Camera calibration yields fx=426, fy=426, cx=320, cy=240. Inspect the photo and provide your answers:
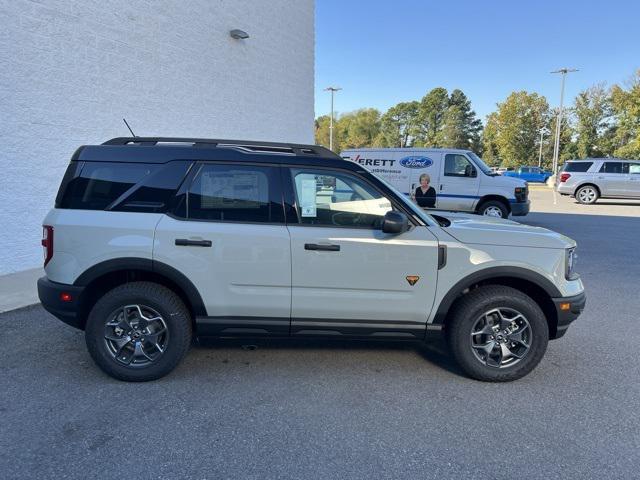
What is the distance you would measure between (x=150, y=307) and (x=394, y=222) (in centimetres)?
205

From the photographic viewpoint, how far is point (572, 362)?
3.91 m

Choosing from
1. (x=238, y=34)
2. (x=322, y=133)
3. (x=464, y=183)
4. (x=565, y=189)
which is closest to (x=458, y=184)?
(x=464, y=183)

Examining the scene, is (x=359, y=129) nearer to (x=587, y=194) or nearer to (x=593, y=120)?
(x=593, y=120)

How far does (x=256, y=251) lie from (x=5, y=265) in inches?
199

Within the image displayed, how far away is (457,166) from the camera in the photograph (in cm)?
1173

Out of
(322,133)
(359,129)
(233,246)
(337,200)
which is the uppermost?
(359,129)

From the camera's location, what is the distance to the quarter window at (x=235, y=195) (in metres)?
3.45

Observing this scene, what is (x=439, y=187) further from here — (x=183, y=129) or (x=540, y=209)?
(x=540, y=209)

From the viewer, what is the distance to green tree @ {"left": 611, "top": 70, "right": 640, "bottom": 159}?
33.6 meters

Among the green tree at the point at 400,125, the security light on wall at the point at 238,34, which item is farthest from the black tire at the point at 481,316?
the green tree at the point at 400,125

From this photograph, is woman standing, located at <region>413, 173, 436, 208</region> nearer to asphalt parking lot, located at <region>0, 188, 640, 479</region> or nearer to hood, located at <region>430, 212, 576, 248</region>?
asphalt parking lot, located at <region>0, 188, 640, 479</region>

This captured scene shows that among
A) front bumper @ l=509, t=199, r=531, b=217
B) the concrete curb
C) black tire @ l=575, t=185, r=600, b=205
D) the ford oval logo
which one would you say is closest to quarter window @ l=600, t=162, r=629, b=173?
black tire @ l=575, t=185, r=600, b=205

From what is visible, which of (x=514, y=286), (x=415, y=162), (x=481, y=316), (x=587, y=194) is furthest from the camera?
(x=587, y=194)

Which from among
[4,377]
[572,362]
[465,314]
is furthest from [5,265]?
[572,362]
